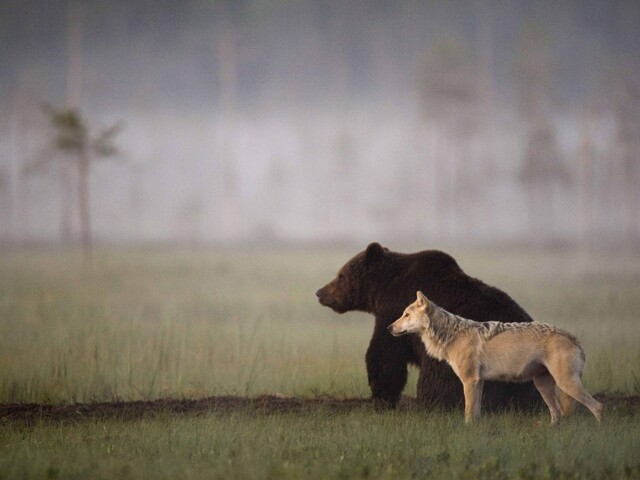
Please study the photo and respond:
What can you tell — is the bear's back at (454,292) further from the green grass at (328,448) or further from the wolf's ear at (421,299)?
the green grass at (328,448)

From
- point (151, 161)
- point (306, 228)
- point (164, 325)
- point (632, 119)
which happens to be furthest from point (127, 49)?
point (164, 325)

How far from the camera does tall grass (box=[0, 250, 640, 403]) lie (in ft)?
40.3

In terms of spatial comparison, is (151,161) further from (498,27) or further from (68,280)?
(68,280)

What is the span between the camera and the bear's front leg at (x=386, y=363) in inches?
383

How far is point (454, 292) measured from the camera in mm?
9648

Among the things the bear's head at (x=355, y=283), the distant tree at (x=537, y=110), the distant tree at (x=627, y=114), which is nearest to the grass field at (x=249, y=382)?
the bear's head at (x=355, y=283)

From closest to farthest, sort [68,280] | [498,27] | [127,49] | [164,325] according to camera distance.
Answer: [164,325], [68,280], [127,49], [498,27]

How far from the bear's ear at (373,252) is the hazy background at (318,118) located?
4003 centimetres

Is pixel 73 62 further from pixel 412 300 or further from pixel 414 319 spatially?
pixel 414 319

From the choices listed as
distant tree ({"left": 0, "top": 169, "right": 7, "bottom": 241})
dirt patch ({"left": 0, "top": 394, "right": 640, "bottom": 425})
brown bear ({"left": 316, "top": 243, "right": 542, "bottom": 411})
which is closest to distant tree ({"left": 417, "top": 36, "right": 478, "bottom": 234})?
distant tree ({"left": 0, "top": 169, "right": 7, "bottom": 241})

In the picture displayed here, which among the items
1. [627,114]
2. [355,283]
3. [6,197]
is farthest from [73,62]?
[355,283]

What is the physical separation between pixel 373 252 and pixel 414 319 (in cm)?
150

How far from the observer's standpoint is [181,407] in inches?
407

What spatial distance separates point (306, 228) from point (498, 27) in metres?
24.4
